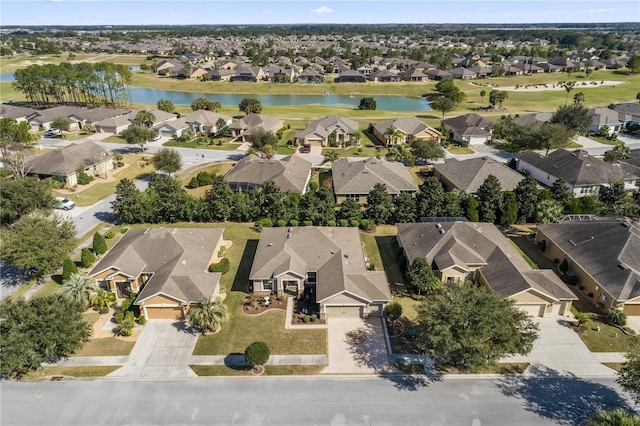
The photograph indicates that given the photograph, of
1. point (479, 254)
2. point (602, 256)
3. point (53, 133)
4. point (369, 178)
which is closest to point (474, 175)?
point (369, 178)

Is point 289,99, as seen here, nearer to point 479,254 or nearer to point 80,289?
point 479,254

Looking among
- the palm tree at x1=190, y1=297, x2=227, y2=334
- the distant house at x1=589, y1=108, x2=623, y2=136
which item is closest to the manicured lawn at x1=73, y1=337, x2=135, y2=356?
the palm tree at x1=190, y1=297, x2=227, y2=334

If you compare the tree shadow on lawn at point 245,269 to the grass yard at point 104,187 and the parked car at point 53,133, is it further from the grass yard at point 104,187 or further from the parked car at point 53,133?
the parked car at point 53,133

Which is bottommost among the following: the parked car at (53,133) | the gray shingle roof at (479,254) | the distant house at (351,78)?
the gray shingle roof at (479,254)

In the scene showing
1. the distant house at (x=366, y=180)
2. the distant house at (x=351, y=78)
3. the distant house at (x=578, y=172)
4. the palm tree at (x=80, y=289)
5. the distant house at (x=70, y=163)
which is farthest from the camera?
the distant house at (x=351, y=78)

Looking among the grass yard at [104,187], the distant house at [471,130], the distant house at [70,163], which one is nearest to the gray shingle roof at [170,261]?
the grass yard at [104,187]

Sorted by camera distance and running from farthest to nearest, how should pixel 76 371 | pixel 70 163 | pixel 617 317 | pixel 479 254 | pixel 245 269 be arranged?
pixel 70 163 → pixel 245 269 → pixel 479 254 → pixel 617 317 → pixel 76 371
